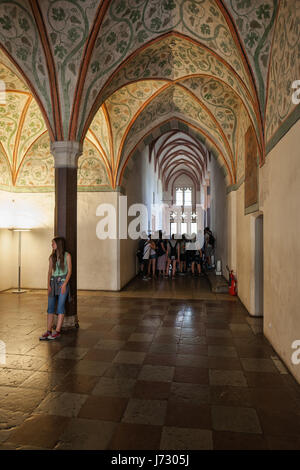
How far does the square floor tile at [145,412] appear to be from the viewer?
2.68m

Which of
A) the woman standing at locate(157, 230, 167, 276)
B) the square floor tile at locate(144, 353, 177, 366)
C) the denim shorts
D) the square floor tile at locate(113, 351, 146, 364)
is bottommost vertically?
the square floor tile at locate(144, 353, 177, 366)

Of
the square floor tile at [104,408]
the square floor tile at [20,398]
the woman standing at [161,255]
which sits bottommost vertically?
the square floor tile at [104,408]

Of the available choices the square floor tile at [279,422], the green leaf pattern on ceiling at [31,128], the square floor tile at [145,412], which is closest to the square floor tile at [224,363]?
the square floor tile at [279,422]

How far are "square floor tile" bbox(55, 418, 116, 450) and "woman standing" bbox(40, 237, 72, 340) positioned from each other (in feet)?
7.70

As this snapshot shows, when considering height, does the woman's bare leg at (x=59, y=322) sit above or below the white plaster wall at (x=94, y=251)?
below

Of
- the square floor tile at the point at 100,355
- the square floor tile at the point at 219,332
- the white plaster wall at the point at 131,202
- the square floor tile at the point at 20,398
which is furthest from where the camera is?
the white plaster wall at the point at 131,202

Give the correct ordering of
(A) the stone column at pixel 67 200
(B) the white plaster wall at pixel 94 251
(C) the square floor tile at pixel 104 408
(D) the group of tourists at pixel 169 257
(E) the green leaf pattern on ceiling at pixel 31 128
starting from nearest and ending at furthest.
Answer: (C) the square floor tile at pixel 104 408
(A) the stone column at pixel 67 200
(E) the green leaf pattern on ceiling at pixel 31 128
(B) the white plaster wall at pixel 94 251
(D) the group of tourists at pixel 169 257

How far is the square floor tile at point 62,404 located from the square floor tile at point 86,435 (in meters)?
0.17

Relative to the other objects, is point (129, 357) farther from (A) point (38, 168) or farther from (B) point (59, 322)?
(A) point (38, 168)

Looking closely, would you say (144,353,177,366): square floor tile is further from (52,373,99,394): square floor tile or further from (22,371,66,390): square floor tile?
(22,371,66,390): square floor tile

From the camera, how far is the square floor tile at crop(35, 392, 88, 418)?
9.18ft

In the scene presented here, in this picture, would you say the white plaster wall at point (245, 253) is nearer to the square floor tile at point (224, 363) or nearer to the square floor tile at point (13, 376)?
the square floor tile at point (224, 363)

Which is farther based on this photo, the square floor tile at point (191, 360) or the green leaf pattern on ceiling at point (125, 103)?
the green leaf pattern on ceiling at point (125, 103)

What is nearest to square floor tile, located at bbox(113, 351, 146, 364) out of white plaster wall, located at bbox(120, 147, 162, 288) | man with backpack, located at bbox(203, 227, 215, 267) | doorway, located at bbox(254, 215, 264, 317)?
doorway, located at bbox(254, 215, 264, 317)
